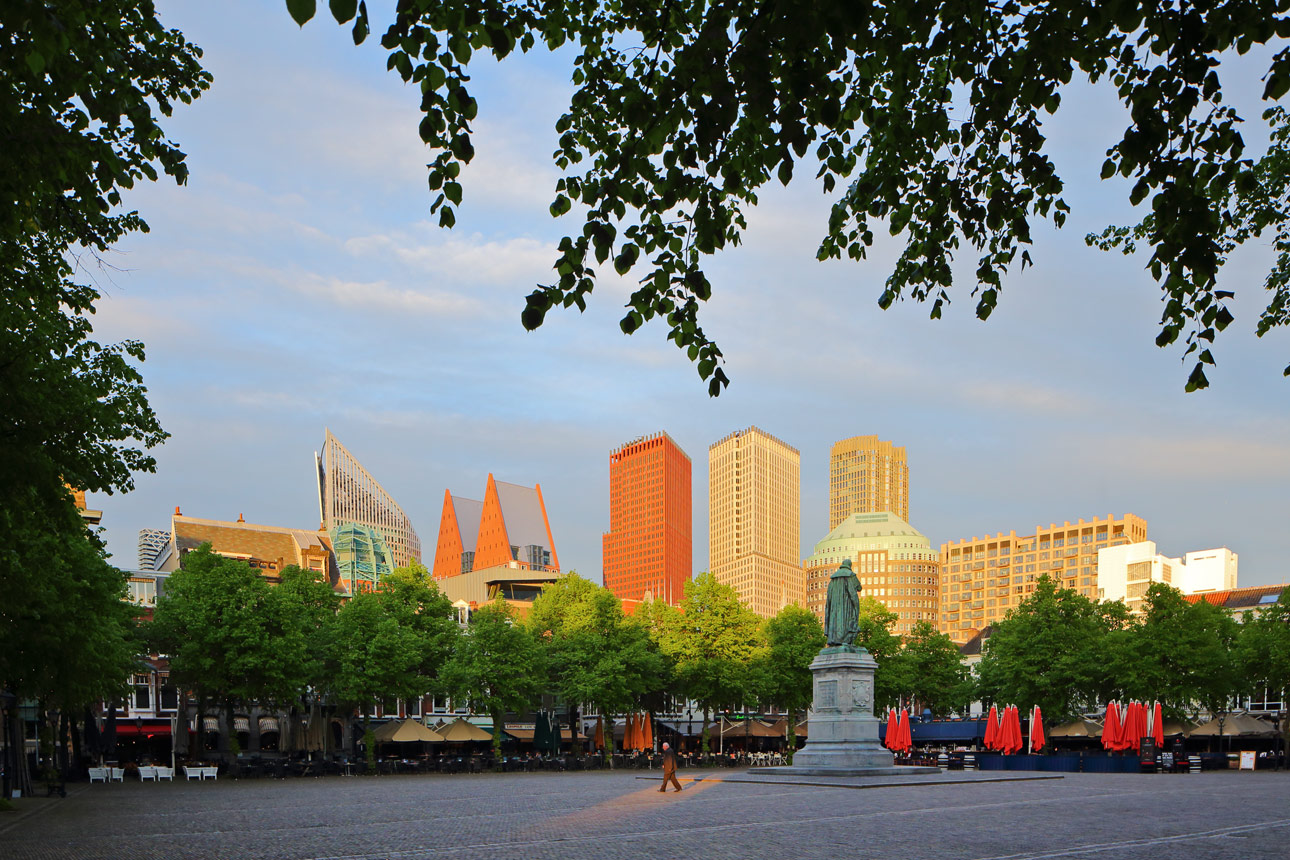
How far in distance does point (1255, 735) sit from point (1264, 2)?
229ft

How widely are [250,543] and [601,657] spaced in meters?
56.8

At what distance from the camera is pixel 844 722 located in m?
41.2

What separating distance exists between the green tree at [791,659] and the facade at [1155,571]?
8724 centimetres

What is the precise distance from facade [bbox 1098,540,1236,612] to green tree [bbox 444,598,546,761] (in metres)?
103

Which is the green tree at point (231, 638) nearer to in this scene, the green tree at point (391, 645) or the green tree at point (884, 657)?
the green tree at point (391, 645)

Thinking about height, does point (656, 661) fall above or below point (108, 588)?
below

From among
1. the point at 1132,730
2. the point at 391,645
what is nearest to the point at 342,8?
the point at 1132,730

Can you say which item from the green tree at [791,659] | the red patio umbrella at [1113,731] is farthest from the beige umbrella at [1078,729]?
the green tree at [791,659]

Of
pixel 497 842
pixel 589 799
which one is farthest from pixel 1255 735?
pixel 497 842

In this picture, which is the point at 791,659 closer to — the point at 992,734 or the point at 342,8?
the point at 992,734

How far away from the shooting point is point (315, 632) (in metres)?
58.5

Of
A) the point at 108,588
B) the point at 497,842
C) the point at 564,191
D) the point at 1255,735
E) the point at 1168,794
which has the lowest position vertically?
the point at 1255,735

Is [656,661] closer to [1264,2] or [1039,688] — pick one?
[1039,688]

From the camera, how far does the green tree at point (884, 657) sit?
233 ft
